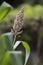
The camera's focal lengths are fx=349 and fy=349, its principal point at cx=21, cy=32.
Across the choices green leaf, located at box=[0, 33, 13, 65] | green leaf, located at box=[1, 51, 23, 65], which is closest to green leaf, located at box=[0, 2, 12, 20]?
green leaf, located at box=[0, 33, 13, 65]

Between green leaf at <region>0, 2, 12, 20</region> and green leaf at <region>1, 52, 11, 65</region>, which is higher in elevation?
green leaf at <region>0, 2, 12, 20</region>

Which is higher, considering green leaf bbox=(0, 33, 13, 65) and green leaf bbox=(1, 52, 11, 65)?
green leaf bbox=(0, 33, 13, 65)

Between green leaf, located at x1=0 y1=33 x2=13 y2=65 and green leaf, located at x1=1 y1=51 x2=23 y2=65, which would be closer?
green leaf, located at x1=1 y1=51 x2=23 y2=65

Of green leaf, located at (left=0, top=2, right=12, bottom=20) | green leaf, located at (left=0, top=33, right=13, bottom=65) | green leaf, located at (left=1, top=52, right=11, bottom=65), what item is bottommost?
green leaf, located at (left=1, top=52, right=11, bottom=65)

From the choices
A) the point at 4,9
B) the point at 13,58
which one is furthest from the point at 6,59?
the point at 4,9

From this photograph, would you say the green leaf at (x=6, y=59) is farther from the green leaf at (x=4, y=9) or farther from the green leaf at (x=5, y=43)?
the green leaf at (x=4, y=9)

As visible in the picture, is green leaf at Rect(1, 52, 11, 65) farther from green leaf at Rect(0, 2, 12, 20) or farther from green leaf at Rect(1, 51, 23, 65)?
green leaf at Rect(0, 2, 12, 20)

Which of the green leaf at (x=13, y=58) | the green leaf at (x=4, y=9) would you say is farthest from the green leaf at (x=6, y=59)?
the green leaf at (x=4, y=9)

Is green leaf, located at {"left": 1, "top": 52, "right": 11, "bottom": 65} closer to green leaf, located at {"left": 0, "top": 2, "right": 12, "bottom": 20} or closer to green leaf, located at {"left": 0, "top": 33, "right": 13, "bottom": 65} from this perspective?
green leaf, located at {"left": 0, "top": 33, "right": 13, "bottom": 65}

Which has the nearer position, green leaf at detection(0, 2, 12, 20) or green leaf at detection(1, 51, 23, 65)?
green leaf at detection(1, 51, 23, 65)

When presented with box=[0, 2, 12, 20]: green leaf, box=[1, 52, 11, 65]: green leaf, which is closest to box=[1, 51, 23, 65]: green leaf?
box=[1, 52, 11, 65]: green leaf

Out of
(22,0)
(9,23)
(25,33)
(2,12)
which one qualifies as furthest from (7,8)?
(22,0)

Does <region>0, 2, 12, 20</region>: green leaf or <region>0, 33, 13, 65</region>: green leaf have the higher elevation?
<region>0, 2, 12, 20</region>: green leaf

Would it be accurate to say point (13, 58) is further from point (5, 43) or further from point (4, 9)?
point (4, 9)
